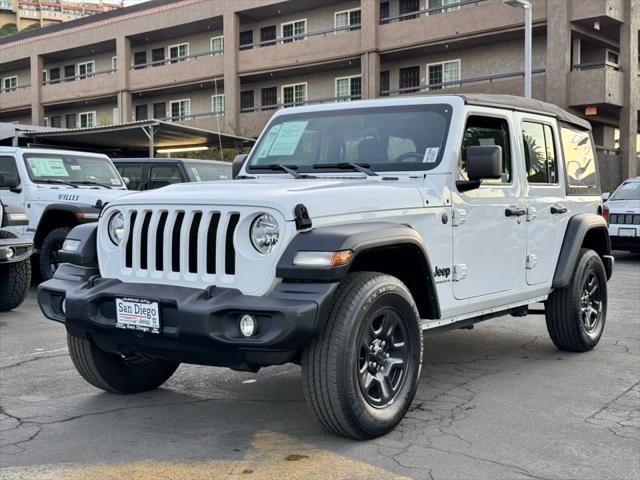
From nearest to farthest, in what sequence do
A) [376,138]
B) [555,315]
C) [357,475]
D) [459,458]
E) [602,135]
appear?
[357,475], [459,458], [376,138], [555,315], [602,135]

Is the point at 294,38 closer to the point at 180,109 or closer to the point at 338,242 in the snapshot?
the point at 180,109

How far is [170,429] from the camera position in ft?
14.6

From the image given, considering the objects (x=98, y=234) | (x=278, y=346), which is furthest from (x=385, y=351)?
(x=98, y=234)

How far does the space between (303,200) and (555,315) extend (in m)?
3.21

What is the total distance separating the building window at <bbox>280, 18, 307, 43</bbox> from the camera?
116ft

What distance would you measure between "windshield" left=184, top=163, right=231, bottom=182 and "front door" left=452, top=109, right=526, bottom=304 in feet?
26.6

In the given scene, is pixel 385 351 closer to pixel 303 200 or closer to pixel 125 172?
pixel 303 200

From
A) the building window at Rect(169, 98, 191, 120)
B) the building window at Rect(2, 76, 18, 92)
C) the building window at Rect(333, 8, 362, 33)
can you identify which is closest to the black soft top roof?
the building window at Rect(333, 8, 362, 33)

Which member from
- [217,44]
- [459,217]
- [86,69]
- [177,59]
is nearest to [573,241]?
[459,217]

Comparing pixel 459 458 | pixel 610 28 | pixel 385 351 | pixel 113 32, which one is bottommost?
pixel 459 458

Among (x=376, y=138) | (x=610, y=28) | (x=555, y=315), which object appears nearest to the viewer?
(x=376, y=138)

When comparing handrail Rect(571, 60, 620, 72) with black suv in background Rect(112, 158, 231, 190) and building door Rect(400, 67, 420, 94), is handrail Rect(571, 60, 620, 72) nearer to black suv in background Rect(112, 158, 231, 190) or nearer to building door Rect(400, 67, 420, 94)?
building door Rect(400, 67, 420, 94)

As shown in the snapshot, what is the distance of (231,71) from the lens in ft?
118

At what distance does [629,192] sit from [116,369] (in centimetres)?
1324
